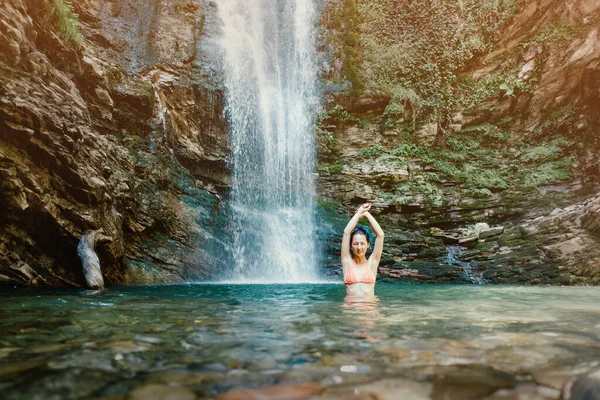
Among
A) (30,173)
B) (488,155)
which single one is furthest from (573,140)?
(30,173)

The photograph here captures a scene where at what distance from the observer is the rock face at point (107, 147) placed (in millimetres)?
7047

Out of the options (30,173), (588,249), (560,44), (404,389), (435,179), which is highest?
(560,44)

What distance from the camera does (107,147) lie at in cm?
989

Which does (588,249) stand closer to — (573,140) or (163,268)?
(573,140)

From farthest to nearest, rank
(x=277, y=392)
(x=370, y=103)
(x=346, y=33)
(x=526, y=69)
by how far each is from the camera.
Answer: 1. (x=346, y=33)
2. (x=370, y=103)
3. (x=526, y=69)
4. (x=277, y=392)

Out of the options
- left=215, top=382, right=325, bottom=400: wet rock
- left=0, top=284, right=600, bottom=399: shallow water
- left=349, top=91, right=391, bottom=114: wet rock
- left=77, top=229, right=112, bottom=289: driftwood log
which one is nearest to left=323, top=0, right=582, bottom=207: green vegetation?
left=349, top=91, right=391, bottom=114: wet rock

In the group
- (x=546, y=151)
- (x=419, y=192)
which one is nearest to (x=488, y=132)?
(x=546, y=151)

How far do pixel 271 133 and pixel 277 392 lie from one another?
14.8 meters

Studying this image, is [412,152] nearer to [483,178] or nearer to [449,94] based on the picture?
[483,178]

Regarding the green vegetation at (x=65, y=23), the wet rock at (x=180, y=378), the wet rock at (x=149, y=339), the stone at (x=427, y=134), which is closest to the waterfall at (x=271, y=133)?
the stone at (x=427, y=134)

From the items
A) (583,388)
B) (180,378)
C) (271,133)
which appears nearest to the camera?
(583,388)

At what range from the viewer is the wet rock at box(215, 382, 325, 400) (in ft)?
4.86

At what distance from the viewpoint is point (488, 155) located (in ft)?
49.6

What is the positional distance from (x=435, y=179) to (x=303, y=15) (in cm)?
1044
